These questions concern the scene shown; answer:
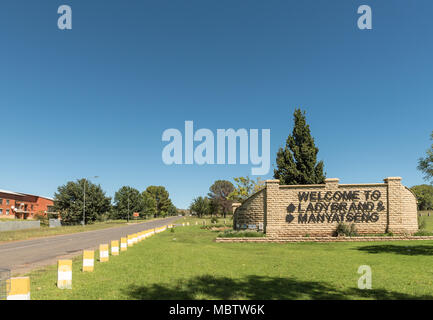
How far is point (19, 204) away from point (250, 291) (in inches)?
3144

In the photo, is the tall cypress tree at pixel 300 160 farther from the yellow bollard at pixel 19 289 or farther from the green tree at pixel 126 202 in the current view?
the green tree at pixel 126 202

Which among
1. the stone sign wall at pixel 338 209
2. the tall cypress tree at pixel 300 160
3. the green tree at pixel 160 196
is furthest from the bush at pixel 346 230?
the green tree at pixel 160 196

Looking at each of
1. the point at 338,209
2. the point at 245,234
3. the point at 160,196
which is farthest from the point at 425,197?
the point at 160,196

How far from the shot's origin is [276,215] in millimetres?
20953

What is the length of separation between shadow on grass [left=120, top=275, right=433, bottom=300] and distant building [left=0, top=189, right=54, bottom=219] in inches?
2848

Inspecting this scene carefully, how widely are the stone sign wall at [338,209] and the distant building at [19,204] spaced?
67379mm

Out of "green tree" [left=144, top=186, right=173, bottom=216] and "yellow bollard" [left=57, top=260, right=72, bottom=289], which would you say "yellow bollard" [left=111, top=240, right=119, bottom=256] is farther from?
"green tree" [left=144, top=186, right=173, bottom=216]

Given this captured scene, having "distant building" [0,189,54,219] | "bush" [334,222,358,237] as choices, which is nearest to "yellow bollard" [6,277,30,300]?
"bush" [334,222,358,237]

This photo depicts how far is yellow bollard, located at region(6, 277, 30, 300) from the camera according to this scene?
5238 mm

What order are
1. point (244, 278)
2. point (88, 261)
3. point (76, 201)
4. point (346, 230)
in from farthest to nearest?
point (76, 201) → point (346, 230) → point (88, 261) → point (244, 278)

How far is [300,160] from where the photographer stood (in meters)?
32.8

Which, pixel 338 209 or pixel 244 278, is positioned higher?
pixel 338 209

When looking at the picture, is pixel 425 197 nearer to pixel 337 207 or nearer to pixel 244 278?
pixel 337 207
